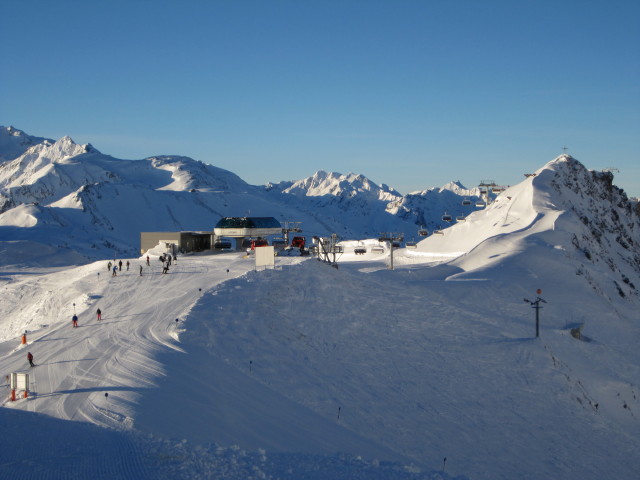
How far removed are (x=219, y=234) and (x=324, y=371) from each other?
42.1m

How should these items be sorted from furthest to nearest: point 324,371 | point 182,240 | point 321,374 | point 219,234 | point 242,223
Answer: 1. point 242,223
2. point 219,234
3. point 182,240
4. point 324,371
5. point 321,374

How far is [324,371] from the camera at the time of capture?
33.1m

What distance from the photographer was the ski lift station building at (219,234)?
6800 cm

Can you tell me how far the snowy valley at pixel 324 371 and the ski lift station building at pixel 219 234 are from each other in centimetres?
512

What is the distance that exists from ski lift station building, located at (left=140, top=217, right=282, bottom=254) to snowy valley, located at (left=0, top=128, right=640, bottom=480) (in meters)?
5.12

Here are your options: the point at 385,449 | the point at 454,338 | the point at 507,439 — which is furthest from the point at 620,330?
the point at 385,449

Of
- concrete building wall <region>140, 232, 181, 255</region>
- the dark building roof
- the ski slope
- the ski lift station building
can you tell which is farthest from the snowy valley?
the dark building roof

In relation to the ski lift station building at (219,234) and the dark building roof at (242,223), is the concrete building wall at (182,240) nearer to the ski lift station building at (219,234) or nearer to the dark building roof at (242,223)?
the ski lift station building at (219,234)

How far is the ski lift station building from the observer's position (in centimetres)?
6800

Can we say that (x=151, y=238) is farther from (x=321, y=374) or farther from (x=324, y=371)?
(x=321, y=374)

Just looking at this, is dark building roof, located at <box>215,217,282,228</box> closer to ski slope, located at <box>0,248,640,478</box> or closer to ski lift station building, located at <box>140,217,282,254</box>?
ski lift station building, located at <box>140,217,282,254</box>

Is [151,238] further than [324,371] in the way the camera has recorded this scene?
Yes

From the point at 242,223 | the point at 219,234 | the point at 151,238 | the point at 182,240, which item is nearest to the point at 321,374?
the point at 182,240

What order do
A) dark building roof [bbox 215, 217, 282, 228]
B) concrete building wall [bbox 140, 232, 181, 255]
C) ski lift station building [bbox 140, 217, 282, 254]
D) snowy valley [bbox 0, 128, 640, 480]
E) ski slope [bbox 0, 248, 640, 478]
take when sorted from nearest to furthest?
snowy valley [bbox 0, 128, 640, 480], ski slope [bbox 0, 248, 640, 478], ski lift station building [bbox 140, 217, 282, 254], concrete building wall [bbox 140, 232, 181, 255], dark building roof [bbox 215, 217, 282, 228]
